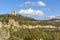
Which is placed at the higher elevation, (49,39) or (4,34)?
(4,34)

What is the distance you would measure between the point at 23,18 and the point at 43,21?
872 cm

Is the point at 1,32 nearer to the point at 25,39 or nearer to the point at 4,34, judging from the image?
the point at 4,34

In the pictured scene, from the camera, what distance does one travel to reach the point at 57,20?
10006 centimetres

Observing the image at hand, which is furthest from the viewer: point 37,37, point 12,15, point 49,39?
point 12,15

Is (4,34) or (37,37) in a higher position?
(4,34)

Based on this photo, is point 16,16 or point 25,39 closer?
point 25,39

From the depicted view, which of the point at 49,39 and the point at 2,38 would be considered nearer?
the point at 2,38

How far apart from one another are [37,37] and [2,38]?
1976cm

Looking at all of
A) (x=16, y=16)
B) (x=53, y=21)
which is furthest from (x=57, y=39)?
(x=53, y=21)

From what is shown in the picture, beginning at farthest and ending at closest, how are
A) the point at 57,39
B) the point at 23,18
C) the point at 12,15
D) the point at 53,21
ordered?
the point at 53,21
the point at 23,18
the point at 12,15
the point at 57,39

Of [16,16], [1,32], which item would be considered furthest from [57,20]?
[1,32]

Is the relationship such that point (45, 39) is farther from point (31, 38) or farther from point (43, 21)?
point (43, 21)

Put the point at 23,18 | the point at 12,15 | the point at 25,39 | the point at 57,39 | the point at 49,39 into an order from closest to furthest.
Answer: the point at 25,39 < the point at 49,39 < the point at 57,39 < the point at 12,15 < the point at 23,18

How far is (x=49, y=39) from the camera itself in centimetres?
4219
